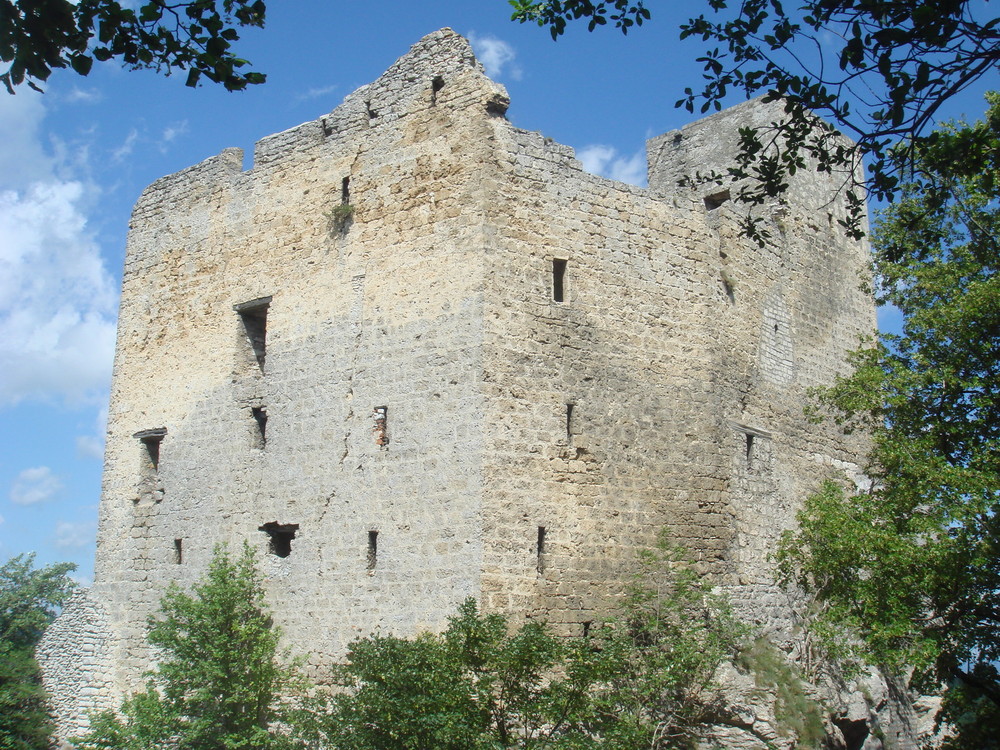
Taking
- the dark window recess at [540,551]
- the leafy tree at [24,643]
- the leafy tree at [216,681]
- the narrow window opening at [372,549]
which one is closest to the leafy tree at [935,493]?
the dark window recess at [540,551]

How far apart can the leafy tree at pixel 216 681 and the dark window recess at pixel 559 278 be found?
4.96 meters

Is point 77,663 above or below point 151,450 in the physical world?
below

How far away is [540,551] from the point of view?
11.7 metres

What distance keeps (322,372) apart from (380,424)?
4.10 ft

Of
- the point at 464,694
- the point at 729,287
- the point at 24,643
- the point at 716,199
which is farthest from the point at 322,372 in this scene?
the point at 24,643

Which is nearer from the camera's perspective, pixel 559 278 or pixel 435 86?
pixel 559 278

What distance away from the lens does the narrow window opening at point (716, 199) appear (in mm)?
16172

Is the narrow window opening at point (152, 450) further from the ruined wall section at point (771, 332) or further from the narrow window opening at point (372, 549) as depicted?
the ruined wall section at point (771, 332)

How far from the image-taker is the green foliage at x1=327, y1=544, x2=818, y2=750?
9898 mm

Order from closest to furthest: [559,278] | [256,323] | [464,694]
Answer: [464,694]
[559,278]
[256,323]

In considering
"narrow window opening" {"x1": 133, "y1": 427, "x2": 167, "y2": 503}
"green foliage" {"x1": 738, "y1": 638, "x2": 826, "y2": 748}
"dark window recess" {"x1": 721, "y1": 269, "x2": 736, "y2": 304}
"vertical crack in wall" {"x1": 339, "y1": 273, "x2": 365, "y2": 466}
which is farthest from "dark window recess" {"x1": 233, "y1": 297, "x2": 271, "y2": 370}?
"green foliage" {"x1": 738, "y1": 638, "x2": 826, "y2": 748}

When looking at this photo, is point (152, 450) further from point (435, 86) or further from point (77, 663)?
point (435, 86)

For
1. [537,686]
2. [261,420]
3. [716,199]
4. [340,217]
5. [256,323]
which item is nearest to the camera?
[537,686]

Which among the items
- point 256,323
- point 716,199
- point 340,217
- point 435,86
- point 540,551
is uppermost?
point 435,86
